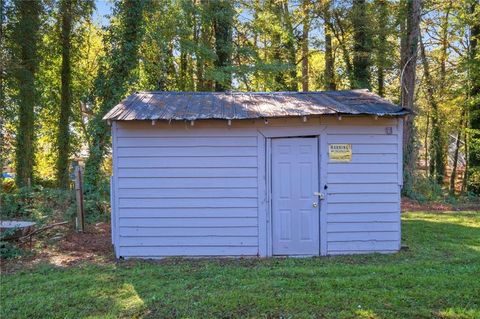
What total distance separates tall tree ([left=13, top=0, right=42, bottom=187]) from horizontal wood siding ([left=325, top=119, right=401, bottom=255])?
30.3 ft

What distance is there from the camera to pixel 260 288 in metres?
4.77

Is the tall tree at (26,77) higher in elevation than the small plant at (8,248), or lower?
higher

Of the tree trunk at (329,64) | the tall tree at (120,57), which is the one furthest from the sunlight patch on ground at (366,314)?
the tree trunk at (329,64)

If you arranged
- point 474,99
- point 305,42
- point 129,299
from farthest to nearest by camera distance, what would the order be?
point 305,42 < point 474,99 < point 129,299

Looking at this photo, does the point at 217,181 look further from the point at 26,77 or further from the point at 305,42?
the point at 305,42

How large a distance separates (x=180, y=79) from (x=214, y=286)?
12.4 m

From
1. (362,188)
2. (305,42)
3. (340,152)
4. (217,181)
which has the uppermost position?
(305,42)

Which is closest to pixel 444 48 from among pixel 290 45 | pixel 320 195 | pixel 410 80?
pixel 410 80

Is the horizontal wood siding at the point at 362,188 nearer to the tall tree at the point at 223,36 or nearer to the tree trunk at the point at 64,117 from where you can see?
the tall tree at the point at 223,36

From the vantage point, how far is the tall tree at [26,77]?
38.2 feet

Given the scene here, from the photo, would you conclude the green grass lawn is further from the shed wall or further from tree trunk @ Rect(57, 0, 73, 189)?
tree trunk @ Rect(57, 0, 73, 189)

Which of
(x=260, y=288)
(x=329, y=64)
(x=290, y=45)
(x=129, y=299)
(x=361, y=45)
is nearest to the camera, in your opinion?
(x=129, y=299)

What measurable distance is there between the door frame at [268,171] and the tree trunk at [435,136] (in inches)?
507

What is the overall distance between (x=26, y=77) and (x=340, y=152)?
32.1 ft
